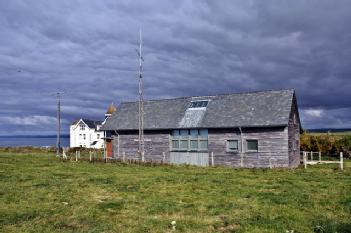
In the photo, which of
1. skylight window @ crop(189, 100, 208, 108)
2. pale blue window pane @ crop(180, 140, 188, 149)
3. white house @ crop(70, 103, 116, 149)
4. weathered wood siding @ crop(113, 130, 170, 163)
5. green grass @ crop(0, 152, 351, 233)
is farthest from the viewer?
white house @ crop(70, 103, 116, 149)

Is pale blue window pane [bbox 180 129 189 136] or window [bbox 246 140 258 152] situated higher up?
pale blue window pane [bbox 180 129 189 136]

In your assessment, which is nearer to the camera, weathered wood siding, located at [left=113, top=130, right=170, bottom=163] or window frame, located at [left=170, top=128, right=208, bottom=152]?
window frame, located at [left=170, top=128, right=208, bottom=152]

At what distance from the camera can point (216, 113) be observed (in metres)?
36.4

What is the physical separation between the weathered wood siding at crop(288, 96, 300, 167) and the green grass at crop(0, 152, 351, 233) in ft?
36.1

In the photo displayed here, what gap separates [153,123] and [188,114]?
380 cm

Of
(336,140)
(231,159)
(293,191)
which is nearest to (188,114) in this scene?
(231,159)

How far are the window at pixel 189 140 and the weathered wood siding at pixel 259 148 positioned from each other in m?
0.77

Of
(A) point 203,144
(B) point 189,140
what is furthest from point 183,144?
(A) point 203,144

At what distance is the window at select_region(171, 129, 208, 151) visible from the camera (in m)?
35.8

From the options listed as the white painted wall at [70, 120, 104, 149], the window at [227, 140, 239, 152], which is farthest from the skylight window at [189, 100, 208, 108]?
the white painted wall at [70, 120, 104, 149]

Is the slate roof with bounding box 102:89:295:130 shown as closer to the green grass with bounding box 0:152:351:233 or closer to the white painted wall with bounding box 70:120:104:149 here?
the green grass with bounding box 0:152:351:233

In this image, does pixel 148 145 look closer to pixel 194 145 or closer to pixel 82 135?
pixel 194 145

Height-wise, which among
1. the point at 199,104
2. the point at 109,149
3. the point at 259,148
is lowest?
the point at 109,149

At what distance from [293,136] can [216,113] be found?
7193mm
